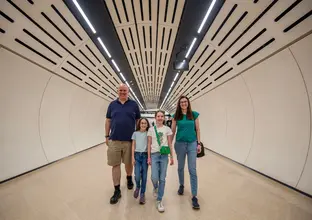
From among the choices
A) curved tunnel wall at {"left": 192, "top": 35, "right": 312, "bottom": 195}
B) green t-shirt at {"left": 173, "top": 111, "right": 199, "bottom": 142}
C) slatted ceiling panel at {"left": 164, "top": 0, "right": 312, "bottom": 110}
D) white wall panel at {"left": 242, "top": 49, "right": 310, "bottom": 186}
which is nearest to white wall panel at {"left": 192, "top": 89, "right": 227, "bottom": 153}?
curved tunnel wall at {"left": 192, "top": 35, "right": 312, "bottom": 195}

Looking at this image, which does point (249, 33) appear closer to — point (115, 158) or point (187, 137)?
point (187, 137)

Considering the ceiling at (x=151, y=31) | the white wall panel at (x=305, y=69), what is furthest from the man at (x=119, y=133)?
the white wall panel at (x=305, y=69)

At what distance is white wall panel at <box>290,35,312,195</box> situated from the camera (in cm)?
254

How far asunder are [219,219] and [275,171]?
2.43m

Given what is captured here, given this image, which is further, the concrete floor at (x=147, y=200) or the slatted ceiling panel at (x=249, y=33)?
the slatted ceiling panel at (x=249, y=33)

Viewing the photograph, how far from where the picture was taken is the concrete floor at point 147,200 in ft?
7.01

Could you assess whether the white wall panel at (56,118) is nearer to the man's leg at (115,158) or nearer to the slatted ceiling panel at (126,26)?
the slatted ceiling panel at (126,26)

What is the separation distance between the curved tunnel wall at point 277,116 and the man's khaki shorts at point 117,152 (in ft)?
11.7

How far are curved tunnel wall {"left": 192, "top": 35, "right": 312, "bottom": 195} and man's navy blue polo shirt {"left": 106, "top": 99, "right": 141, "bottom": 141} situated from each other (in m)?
3.44

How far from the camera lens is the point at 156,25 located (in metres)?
4.10

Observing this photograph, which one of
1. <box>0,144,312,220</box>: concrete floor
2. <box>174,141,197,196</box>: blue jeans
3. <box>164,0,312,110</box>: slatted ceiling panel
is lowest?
<box>0,144,312,220</box>: concrete floor

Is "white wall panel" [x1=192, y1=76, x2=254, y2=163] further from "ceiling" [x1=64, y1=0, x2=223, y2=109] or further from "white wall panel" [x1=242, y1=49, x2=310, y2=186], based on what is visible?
"ceiling" [x1=64, y1=0, x2=223, y2=109]

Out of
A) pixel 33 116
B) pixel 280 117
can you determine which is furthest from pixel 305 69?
pixel 33 116

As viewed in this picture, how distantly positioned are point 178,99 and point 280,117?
2524mm
